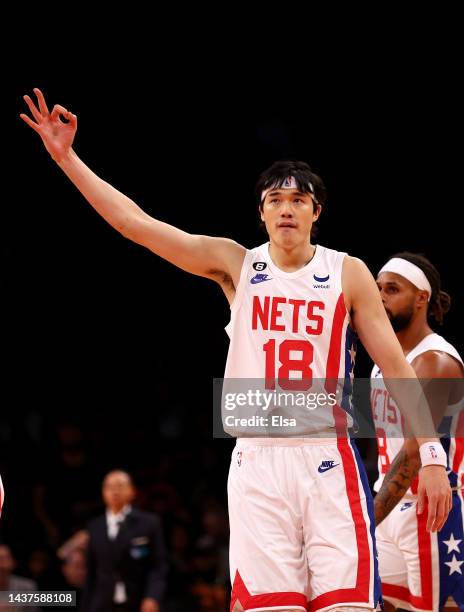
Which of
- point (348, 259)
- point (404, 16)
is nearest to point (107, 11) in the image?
point (404, 16)

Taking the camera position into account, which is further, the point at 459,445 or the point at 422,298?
the point at 422,298

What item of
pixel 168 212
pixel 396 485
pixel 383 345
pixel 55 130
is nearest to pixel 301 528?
pixel 383 345

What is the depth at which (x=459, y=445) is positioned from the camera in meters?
4.94

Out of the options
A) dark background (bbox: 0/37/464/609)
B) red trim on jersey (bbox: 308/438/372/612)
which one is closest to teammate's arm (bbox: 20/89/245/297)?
red trim on jersey (bbox: 308/438/372/612)

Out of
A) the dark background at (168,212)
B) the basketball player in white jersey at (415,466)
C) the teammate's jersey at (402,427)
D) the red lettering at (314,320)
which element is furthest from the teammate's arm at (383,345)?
the dark background at (168,212)

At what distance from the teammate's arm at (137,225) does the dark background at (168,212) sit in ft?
20.7

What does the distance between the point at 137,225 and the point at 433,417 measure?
5.73 feet

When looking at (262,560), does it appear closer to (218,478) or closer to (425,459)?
(425,459)

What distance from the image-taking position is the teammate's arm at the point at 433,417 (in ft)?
14.9

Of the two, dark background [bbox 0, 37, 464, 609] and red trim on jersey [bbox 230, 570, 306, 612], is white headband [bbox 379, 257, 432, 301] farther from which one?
dark background [bbox 0, 37, 464, 609]

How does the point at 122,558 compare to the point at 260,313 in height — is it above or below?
Result: below

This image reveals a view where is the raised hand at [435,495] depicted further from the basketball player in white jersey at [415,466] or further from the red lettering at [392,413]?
the red lettering at [392,413]

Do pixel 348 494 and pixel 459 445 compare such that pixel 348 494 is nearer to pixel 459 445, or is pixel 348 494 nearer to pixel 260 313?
pixel 260 313

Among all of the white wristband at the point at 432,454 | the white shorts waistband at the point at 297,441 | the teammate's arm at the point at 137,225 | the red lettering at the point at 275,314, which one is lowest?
the white wristband at the point at 432,454
